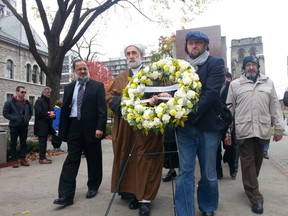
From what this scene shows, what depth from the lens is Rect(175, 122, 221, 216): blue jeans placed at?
322 cm

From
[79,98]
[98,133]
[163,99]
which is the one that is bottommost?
[98,133]

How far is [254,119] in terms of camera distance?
157 inches

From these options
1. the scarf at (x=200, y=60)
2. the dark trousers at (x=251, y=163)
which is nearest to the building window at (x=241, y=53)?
the dark trousers at (x=251, y=163)

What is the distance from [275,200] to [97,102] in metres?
3.05

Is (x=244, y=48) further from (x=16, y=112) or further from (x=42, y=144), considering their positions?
(x=16, y=112)

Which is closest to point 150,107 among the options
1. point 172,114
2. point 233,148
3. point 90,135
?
point 172,114

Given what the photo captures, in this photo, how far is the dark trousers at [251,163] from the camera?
3945 mm

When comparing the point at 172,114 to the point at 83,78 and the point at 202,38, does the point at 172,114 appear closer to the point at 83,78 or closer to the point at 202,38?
the point at 202,38

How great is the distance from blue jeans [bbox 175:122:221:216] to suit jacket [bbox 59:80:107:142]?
1558mm

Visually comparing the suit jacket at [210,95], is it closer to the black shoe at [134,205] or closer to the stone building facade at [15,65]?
the black shoe at [134,205]

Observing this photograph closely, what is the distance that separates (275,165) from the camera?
23.5 ft

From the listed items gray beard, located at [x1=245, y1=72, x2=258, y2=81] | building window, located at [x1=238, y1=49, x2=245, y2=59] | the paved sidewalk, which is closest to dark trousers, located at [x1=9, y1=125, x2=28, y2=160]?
the paved sidewalk

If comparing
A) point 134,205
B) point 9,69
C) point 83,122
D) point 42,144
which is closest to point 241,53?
point 9,69

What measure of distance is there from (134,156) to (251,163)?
1602mm
